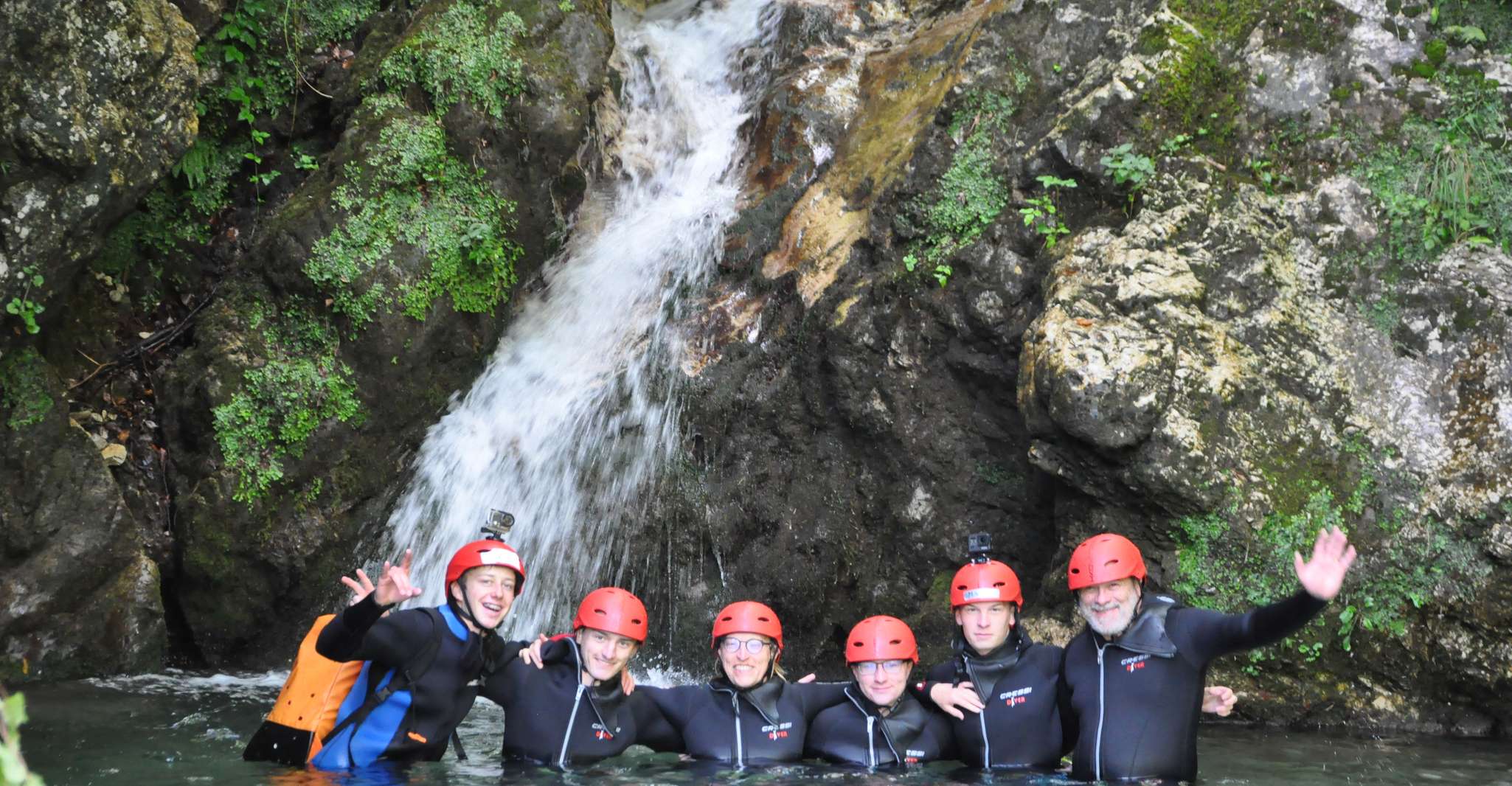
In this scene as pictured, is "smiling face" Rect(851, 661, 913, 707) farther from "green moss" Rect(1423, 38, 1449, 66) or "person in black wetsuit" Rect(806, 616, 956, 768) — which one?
"green moss" Rect(1423, 38, 1449, 66)

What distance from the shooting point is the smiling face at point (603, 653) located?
5410 millimetres

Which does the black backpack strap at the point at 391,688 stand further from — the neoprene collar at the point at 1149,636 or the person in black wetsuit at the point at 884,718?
the neoprene collar at the point at 1149,636

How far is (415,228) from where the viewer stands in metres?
8.98

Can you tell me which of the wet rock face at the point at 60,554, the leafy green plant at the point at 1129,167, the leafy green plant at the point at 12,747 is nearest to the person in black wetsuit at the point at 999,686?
the leafy green plant at the point at 1129,167

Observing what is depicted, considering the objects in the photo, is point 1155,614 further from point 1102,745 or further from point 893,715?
point 893,715

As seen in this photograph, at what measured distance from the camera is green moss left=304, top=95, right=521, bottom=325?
8.74m

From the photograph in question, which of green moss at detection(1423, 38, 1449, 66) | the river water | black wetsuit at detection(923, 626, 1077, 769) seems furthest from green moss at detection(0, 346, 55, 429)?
green moss at detection(1423, 38, 1449, 66)

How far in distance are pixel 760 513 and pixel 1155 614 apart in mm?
3795

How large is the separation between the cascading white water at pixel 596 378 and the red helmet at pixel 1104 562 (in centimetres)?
424

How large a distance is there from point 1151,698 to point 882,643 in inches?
51.2

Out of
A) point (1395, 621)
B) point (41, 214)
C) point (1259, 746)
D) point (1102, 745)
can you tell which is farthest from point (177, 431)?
point (1395, 621)

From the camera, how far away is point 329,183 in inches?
352

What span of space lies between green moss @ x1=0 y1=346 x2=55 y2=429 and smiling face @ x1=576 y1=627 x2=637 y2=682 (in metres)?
4.75

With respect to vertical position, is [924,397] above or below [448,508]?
above
